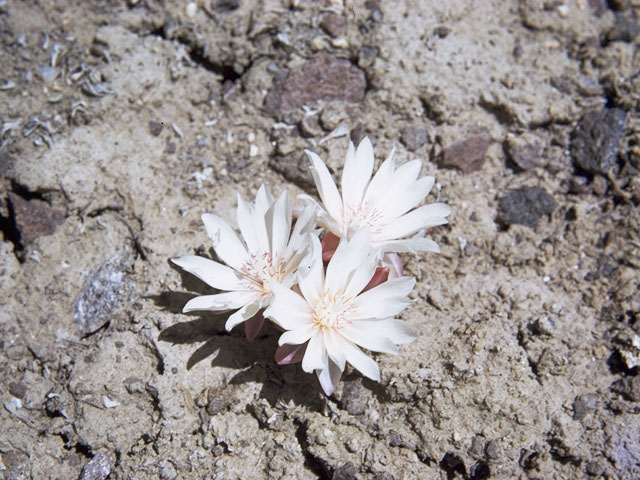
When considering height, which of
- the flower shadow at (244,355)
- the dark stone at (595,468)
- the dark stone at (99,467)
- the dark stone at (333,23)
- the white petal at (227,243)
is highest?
the dark stone at (333,23)

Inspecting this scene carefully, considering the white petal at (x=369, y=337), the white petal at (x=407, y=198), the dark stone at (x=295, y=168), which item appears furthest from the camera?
the dark stone at (x=295, y=168)

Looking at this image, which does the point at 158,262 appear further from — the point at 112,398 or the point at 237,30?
the point at 237,30

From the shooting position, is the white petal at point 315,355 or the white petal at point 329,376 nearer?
the white petal at point 315,355

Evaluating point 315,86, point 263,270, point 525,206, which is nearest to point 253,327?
point 263,270

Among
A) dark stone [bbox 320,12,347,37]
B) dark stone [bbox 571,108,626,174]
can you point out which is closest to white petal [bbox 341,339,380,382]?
dark stone [bbox 571,108,626,174]

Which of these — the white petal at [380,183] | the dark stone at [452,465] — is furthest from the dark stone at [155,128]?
the dark stone at [452,465]

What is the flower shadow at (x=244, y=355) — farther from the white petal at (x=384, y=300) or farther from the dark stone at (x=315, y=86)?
the dark stone at (x=315, y=86)

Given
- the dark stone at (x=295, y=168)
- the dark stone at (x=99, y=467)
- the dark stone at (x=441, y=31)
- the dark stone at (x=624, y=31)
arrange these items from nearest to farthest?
the dark stone at (x=99, y=467) < the dark stone at (x=295, y=168) < the dark stone at (x=441, y=31) < the dark stone at (x=624, y=31)

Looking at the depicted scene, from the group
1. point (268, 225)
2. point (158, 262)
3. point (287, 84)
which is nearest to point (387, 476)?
point (268, 225)
